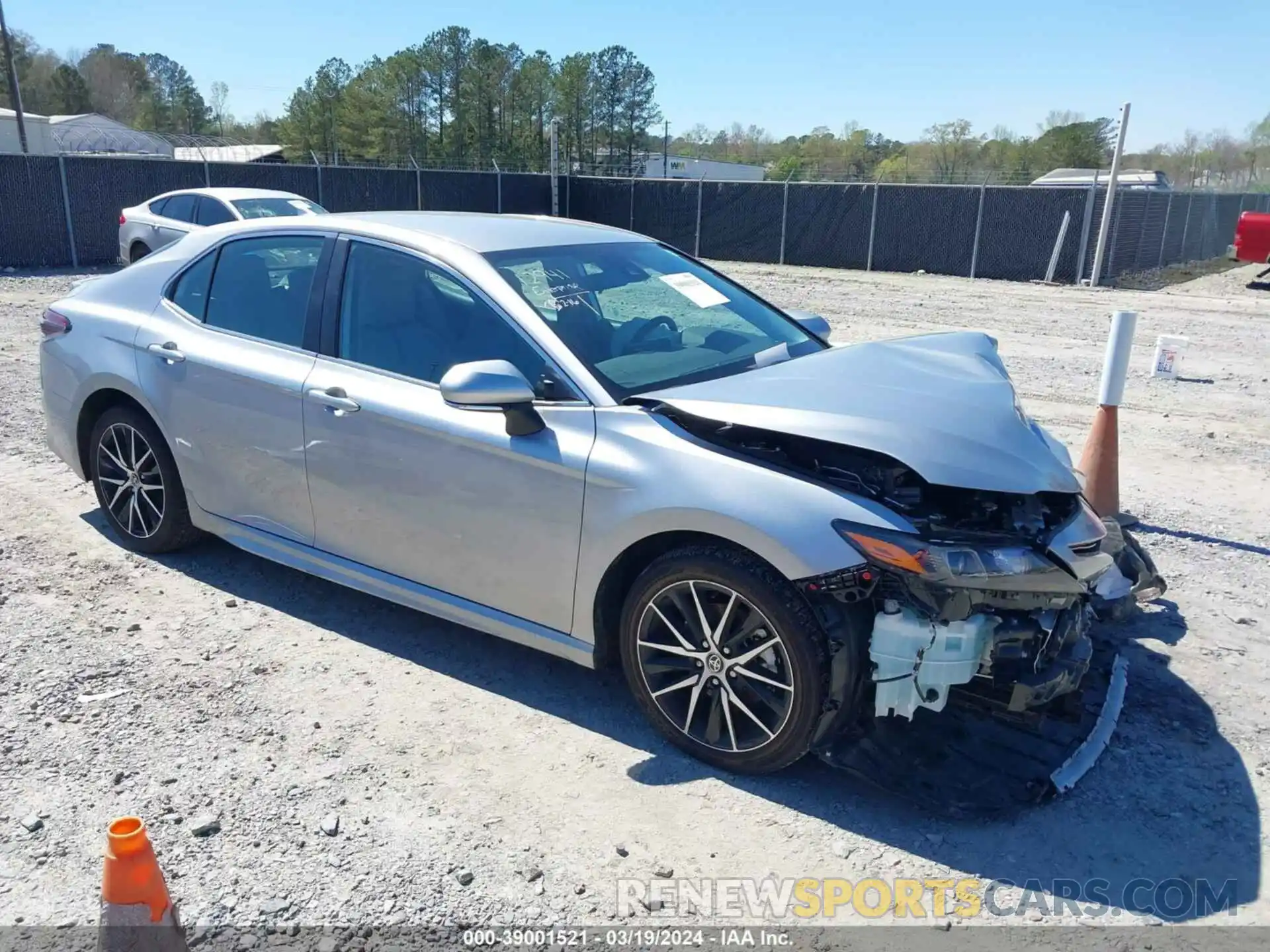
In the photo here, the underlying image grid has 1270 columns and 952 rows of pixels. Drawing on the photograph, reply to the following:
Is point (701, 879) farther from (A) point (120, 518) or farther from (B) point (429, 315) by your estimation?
(A) point (120, 518)

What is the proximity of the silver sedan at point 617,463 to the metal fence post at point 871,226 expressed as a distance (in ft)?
68.2

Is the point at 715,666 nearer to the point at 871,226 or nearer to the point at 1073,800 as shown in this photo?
the point at 1073,800

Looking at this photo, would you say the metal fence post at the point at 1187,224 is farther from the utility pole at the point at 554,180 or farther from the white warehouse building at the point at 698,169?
the white warehouse building at the point at 698,169

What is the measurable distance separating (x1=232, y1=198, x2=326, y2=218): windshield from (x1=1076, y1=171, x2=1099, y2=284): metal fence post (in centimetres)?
1579

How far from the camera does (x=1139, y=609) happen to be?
4.64 metres

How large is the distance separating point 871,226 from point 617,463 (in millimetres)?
22684

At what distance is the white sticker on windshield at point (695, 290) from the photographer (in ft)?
14.2

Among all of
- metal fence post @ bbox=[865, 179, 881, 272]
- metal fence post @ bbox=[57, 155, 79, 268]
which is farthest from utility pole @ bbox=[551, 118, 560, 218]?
metal fence post @ bbox=[57, 155, 79, 268]

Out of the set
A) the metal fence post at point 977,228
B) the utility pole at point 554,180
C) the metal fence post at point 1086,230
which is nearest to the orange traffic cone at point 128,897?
the metal fence post at point 1086,230

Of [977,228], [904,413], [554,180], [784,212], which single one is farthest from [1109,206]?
[904,413]

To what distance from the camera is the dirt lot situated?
2873 millimetres

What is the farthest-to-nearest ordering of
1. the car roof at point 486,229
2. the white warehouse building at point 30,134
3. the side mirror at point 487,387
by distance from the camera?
the white warehouse building at point 30,134 → the car roof at point 486,229 → the side mirror at point 487,387

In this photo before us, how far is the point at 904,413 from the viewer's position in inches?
128

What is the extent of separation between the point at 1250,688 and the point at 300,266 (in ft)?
14.1
